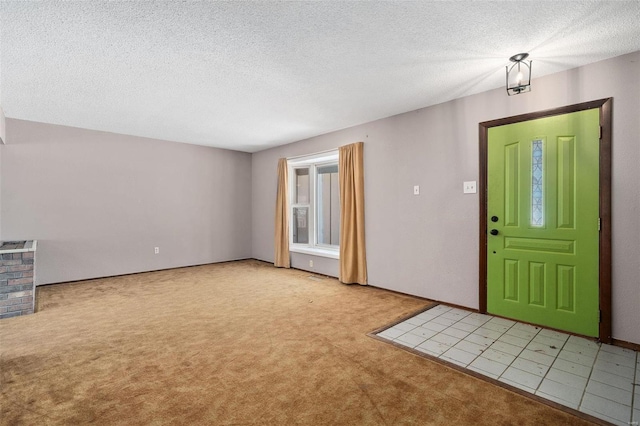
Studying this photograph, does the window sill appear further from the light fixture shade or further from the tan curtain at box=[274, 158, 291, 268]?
the light fixture shade

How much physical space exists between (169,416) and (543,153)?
145 inches

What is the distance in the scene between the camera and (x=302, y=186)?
19.5 feet

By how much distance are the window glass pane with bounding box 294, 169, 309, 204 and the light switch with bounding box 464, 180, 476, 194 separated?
3068 mm

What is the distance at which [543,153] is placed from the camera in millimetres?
2906

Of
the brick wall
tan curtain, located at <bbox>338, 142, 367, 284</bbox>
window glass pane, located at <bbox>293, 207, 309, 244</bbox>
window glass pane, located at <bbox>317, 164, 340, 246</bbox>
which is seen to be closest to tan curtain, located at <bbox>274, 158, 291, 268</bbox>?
window glass pane, located at <bbox>293, 207, 309, 244</bbox>

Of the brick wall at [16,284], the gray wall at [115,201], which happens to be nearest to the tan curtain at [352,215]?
the gray wall at [115,201]

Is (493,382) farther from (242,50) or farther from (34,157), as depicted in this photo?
(34,157)

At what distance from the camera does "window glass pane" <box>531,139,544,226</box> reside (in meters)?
2.93

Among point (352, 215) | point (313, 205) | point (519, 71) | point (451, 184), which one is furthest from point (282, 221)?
point (519, 71)

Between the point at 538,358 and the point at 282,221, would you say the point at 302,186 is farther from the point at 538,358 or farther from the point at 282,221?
the point at 538,358

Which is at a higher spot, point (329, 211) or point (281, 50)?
point (281, 50)

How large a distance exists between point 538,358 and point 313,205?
13.1 feet

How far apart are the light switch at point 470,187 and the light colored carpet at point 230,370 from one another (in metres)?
1.46

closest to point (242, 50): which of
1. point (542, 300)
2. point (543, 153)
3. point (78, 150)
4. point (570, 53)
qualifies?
point (570, 53)
